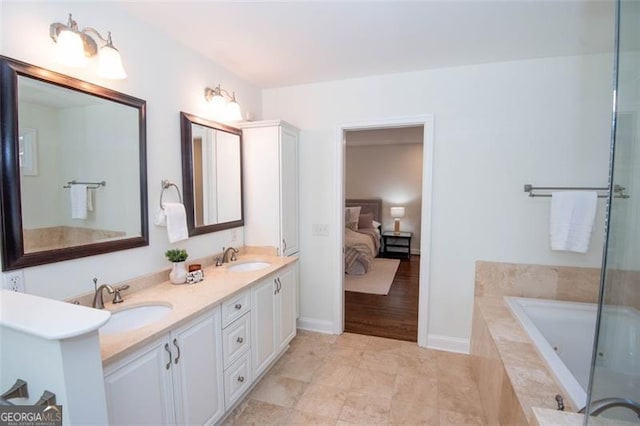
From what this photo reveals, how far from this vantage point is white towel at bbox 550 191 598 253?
2215mm

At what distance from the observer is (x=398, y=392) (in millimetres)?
2195

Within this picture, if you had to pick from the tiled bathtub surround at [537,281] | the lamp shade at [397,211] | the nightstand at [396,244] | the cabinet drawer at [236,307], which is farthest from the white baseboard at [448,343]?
the lamp shade at [397,211]

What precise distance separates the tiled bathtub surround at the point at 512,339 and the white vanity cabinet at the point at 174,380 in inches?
62.7

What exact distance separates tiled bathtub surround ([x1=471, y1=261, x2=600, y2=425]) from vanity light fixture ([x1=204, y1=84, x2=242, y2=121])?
8.21 ft

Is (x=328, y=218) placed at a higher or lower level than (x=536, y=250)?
higher

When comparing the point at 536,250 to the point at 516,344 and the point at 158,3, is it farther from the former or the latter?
the point at 158,3

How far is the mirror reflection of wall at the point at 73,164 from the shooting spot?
1349 millimetres

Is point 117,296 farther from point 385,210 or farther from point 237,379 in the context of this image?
point 385,210

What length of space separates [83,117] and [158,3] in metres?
0.76

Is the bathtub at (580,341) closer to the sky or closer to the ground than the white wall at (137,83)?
closer to the ground

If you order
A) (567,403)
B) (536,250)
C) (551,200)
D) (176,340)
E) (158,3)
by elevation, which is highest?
(158,3)

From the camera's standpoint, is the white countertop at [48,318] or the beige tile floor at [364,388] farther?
the beige tile floor at [364,388]

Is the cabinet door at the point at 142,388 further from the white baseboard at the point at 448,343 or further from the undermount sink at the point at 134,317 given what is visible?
the white baseboard at the point at 448,343

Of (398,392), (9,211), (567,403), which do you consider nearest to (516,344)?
(567,403)
